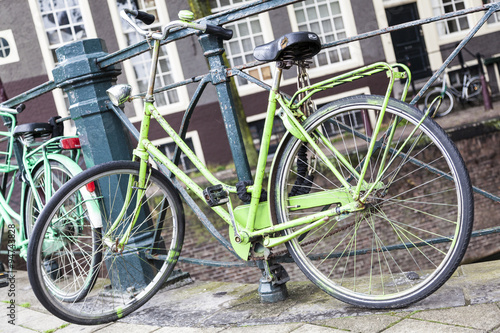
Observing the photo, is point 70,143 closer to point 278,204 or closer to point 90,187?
point 90,187

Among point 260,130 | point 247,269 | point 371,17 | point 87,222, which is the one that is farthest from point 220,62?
point 371,17

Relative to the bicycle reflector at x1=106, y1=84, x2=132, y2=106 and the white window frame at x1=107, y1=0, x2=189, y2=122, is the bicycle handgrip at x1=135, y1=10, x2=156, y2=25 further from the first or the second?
the white window frame at x1=107, y1=0, x2=189, y2=122

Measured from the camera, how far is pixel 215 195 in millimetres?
2254


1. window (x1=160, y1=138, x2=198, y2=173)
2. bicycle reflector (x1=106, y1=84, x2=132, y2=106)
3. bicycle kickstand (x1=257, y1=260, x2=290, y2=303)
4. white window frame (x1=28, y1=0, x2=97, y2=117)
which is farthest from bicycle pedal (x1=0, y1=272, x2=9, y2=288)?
white window frame (x1=28, y1=0, x2=97, y2=117)

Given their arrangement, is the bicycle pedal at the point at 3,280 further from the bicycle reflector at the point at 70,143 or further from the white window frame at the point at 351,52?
the white window frame at the point at 351,52

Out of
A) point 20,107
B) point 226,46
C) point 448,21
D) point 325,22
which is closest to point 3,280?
point 20,107

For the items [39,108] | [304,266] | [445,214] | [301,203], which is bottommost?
[445,214]

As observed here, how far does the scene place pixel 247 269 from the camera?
916 centimetres

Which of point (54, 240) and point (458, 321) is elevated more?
point (54, 240)

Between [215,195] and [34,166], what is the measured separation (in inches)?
47.5

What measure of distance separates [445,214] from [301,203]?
8.43 metres

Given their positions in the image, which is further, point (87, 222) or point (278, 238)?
point (87, 222)

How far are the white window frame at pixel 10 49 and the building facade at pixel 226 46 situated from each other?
21mm

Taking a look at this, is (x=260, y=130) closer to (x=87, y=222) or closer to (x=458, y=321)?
(x=87, y=222)
